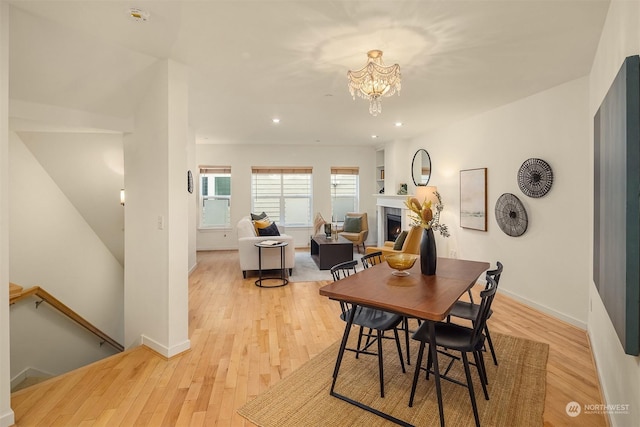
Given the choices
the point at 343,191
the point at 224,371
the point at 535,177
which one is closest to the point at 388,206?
the point at 343,191

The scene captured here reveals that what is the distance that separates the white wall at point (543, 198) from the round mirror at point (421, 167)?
1203 millimetres

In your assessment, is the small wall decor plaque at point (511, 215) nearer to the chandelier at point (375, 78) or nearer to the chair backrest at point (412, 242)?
the chair backrest at point (412, 242)

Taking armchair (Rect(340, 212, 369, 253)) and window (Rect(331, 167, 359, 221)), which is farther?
window (Rect(331, 167, 359, 221))

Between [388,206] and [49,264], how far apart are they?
609 centimetres

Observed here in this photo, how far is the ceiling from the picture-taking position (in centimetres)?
210

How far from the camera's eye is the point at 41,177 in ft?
12.5

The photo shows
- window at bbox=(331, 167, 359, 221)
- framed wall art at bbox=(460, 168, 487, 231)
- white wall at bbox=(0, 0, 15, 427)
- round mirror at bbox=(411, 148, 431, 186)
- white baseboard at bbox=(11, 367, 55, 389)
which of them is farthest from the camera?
window at bbox=(331, 167, 359, 221)

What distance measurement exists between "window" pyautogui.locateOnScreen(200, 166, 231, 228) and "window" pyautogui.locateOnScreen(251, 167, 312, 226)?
0.64 meters

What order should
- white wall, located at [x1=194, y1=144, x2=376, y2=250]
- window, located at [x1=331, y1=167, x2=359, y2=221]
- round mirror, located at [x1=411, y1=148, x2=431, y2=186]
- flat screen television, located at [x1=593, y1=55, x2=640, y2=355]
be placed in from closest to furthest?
flat screen television, located at [x1=593, y1=55, x2=640, y2=355] → round mirror, located at [x1=411, y1=148, x2=431, y2=186] → white wall, located at [x1=194, y1=144, x2=376, y2=250] → window, located at [x1=331, y1=167, x2=359, y2=221]

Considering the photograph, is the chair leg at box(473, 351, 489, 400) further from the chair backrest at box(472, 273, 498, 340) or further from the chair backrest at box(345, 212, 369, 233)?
the chair backrest at box(345, 212, 369, 233)

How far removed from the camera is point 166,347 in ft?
9.27

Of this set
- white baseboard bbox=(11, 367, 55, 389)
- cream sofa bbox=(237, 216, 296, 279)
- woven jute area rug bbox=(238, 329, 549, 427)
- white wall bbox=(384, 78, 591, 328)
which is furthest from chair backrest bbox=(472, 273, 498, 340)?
white baseboard bbox=(11, 367, 55, 389)

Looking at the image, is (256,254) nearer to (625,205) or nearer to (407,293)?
(407,293)

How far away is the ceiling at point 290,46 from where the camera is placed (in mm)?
2096
